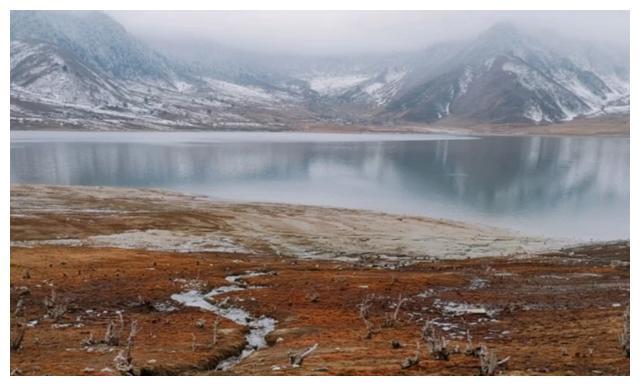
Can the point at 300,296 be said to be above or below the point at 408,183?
above

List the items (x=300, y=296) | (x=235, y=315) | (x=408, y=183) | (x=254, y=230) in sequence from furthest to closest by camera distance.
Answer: (x=408, y=183), (x=254, y=230), (x=300, y=296), (x=235, y=315)

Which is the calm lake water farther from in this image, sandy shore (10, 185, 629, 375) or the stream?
the stream

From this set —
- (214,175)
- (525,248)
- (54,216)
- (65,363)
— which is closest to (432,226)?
(525,248)

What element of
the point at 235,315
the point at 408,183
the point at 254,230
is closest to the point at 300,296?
the point at 235,315

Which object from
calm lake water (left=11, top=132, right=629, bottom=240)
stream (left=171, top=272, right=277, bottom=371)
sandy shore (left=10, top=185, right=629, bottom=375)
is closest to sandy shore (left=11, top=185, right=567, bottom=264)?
sandy shore (left=10, top=185, right=629, bottom=375)

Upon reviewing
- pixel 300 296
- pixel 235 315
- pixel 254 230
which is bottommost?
pixel 254 230

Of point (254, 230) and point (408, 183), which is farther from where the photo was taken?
point (408, 183)

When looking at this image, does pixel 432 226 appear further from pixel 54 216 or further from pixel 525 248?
pixel 54 216

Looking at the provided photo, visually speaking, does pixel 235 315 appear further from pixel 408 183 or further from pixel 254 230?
pixel 408 183

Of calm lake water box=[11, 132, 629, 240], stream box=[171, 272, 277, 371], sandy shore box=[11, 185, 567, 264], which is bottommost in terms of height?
calm lake water box=[11, 132, 629, 240]
